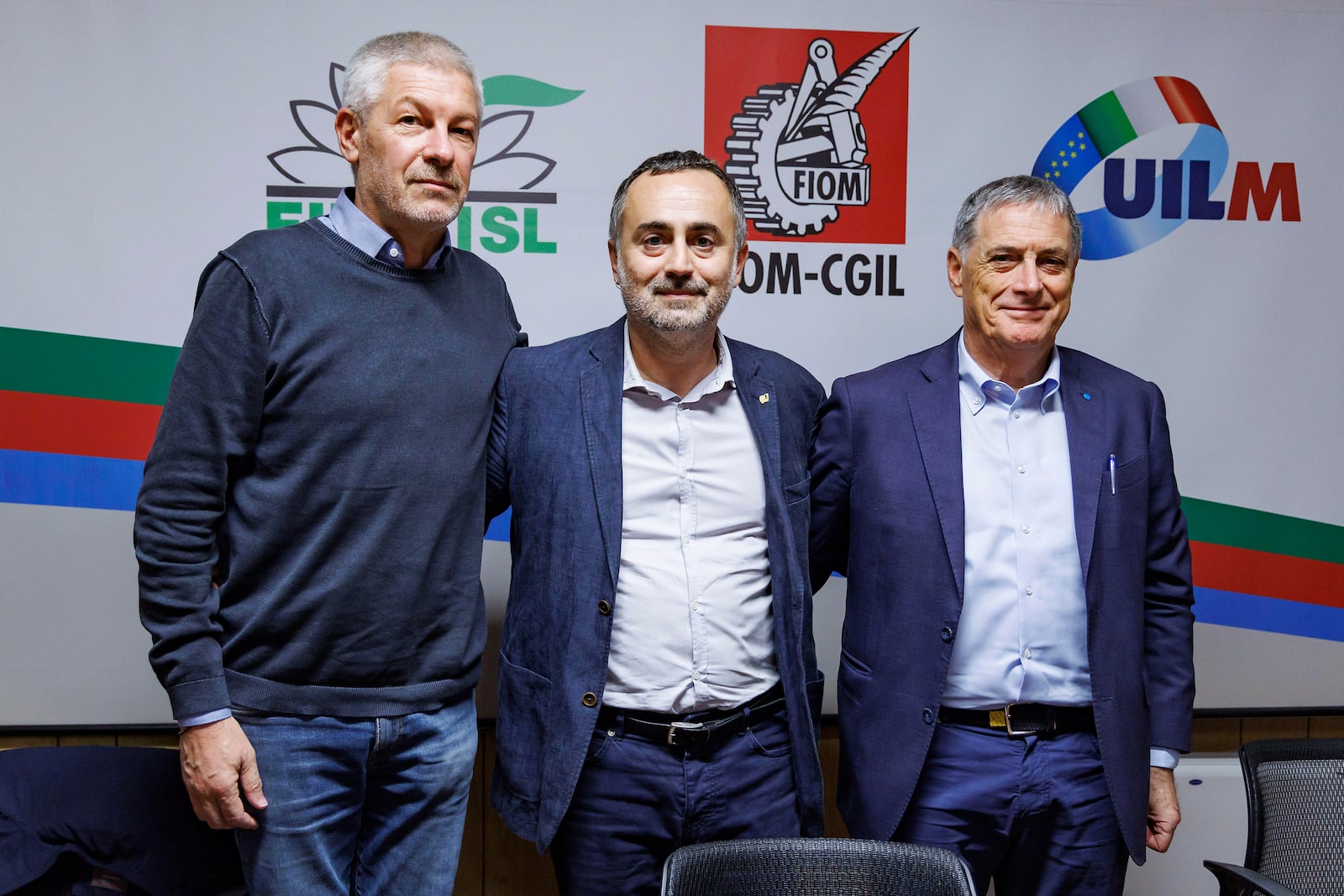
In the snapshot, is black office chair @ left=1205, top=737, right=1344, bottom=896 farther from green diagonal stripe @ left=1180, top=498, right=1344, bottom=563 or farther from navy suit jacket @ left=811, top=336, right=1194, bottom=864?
green diagonal stripe @ left=1180, top=498, right=1344, bottom=563

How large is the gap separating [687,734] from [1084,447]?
3.01ft

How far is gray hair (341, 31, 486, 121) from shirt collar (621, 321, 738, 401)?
576 mm

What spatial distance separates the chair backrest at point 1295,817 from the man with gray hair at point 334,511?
1.54 metres

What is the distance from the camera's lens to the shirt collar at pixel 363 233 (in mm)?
1650

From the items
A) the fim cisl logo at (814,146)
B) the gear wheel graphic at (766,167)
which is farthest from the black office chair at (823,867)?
the gear wheel graphic at (766,167)

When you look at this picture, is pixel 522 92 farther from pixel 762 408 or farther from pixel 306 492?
pixel 306 492

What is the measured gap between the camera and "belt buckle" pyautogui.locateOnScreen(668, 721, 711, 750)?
5.52ft

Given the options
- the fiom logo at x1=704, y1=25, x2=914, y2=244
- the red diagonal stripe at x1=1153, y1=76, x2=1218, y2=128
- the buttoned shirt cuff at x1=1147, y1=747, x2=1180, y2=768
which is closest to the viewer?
the buttoned shirt cuff at x1=1147, y1=747, x2=1180, y2=768

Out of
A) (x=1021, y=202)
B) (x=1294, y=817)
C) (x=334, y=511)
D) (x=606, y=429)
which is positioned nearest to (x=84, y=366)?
(x=334, y=511)

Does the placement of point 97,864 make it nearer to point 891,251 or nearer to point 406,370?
point 406,370

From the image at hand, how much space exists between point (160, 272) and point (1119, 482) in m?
2.23

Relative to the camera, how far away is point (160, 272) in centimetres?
236

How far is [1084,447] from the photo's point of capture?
182 cm

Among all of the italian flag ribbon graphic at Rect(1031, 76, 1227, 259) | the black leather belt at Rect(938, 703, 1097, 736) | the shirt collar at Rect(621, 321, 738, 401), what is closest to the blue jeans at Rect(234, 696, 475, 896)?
the shirt collar at Rect(621, 321, 738, 401)
